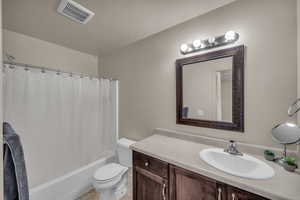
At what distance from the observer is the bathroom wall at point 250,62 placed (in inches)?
43.1

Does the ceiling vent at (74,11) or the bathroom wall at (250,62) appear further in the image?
the ceiling vent at (74,11)

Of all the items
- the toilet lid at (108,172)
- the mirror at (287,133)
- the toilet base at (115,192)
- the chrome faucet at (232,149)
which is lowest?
the toilet base at (115,192)

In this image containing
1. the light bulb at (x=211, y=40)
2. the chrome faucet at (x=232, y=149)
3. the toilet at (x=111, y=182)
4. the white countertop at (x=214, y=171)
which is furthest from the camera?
the toilet at (x=111, y=182)

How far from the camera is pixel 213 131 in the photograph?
1459mm

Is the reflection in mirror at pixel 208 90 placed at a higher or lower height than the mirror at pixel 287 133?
higher

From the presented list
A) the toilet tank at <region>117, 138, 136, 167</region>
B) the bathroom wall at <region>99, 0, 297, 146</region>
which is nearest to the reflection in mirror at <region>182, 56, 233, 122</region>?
the bathroom wall at <region>99, 0, 297, 146</region>

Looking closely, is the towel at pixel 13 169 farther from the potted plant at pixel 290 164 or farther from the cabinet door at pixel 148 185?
the potted plant at pixel 290 164

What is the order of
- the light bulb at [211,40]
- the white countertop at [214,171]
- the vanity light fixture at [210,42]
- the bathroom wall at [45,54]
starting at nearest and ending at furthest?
the white countertop at [214,171]
the vanity light fixture at [210,42]
the light bulb at [211,40]
the bathroom wall at [45,54]

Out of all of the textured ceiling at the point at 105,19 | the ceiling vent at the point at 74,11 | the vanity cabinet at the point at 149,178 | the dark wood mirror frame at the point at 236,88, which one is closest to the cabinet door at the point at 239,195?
the vanity cabinet at the point at 149,178

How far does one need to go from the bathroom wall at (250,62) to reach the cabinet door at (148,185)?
675mm

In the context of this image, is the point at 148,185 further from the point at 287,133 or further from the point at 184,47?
the point at 184,47

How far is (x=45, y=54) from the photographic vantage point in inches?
82.5

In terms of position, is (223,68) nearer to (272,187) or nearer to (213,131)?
(213,131)

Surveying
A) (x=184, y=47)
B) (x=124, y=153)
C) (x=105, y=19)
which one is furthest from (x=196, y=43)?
(x=124, y=153)
